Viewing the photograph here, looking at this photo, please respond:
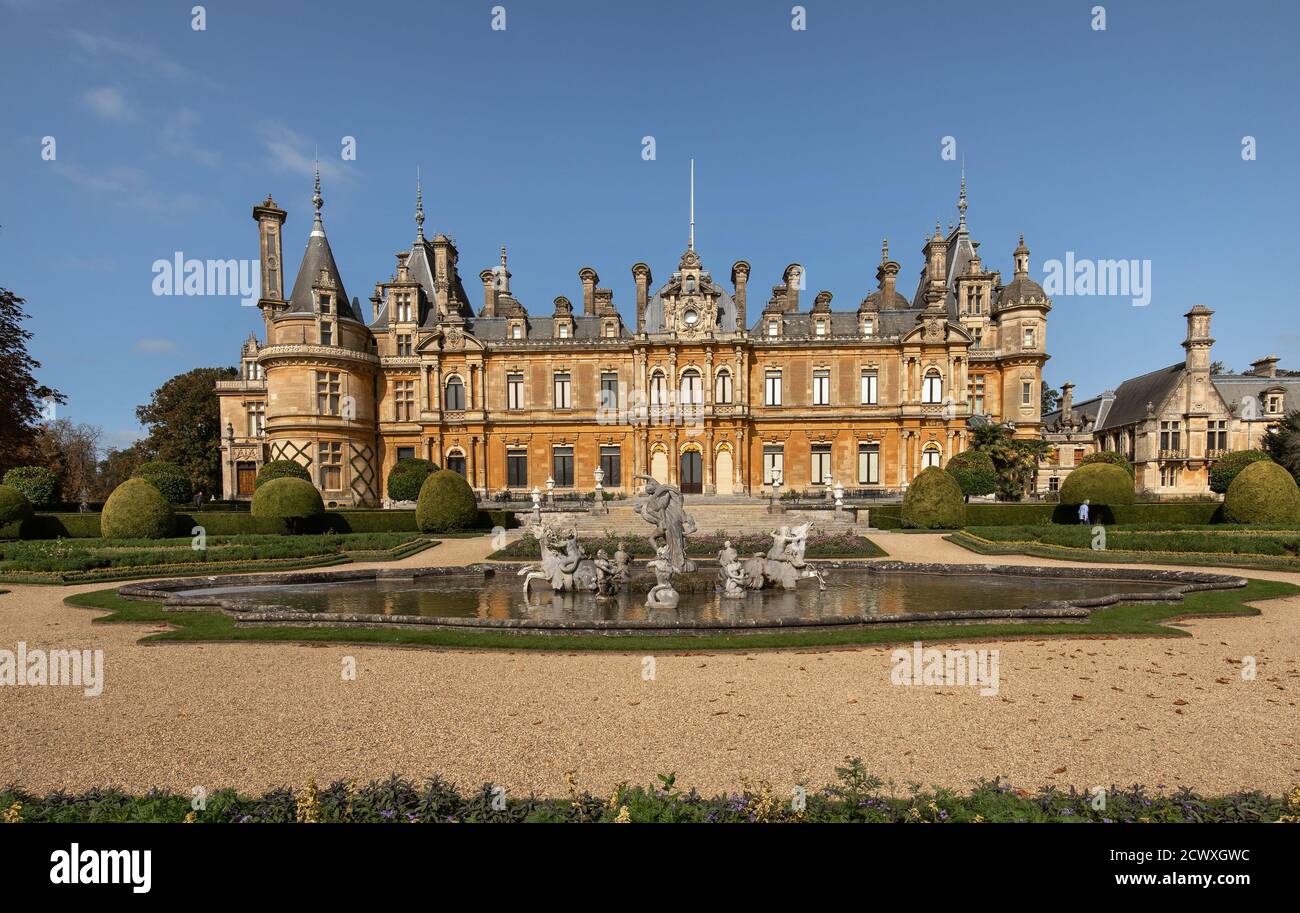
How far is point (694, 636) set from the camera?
397 inches

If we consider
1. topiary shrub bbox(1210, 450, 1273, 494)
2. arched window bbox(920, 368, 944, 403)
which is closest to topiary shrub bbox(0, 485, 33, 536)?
arched window bbox(920, 368, 944, 403)

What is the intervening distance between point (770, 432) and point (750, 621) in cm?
2899

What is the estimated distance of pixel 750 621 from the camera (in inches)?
410

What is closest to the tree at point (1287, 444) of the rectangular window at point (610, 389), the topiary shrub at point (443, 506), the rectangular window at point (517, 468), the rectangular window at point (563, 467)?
the rectangular window at point (610, 389)

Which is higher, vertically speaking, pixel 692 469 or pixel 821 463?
pixel 821 463

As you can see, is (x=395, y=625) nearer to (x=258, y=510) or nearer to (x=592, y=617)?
(x=592, y=617)

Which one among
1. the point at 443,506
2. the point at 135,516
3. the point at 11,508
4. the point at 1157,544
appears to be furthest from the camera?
the point at 443,506

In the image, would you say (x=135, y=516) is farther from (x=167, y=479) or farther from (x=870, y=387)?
(x=870, y=387)

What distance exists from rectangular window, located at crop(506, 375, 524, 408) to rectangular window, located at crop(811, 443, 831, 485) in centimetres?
1911

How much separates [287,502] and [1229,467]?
1908 inches

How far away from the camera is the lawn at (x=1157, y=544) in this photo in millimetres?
17922

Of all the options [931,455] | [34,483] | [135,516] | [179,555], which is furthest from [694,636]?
[34,483]

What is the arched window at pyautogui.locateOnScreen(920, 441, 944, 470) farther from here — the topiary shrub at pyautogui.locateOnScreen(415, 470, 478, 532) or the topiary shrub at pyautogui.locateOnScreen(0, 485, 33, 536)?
the topiary shrub at pyautogui.locateOnScreen(0, 485, 33, 536)

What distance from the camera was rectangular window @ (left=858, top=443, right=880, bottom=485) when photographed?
38062 millimetres
